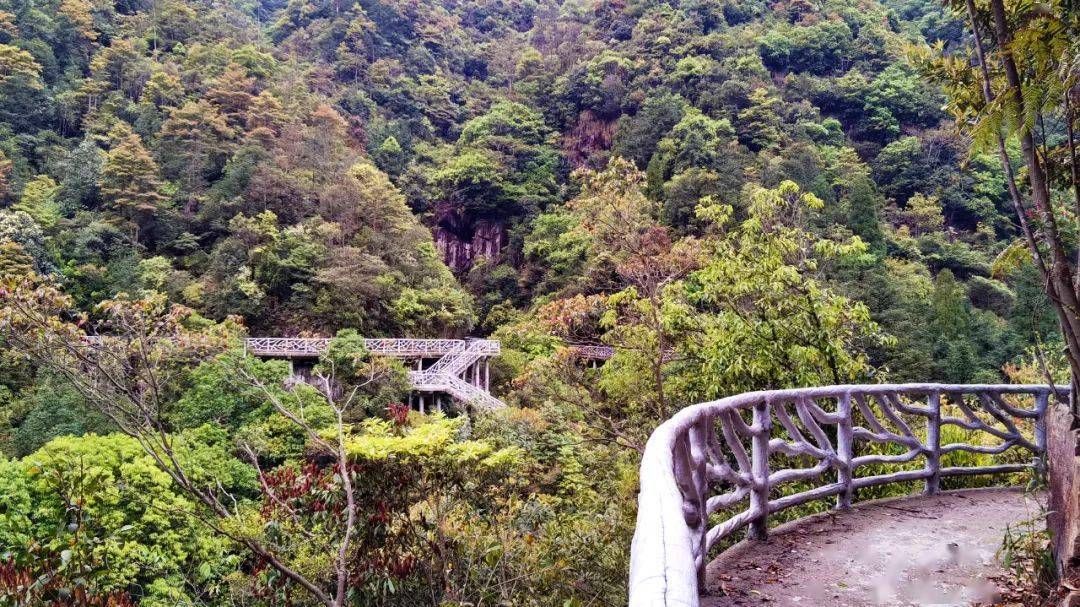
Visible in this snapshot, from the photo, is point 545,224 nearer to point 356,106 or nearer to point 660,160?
point 660,160

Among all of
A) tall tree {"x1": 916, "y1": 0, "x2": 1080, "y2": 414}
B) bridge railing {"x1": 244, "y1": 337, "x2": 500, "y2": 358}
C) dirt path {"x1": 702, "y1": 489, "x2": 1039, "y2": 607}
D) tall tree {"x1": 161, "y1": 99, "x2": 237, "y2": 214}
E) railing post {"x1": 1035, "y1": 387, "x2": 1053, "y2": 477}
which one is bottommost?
bridge railing {"x1": 244, "y1": 337, "x2": 500, "y2": 358}

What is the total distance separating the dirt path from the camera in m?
2.14

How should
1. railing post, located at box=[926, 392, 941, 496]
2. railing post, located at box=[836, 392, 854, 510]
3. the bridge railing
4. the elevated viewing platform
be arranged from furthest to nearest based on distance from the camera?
the bridge railing
the elevated viewing platform
railing post, located at box=[926, 392, 941, 496]
railing post, located at box=[836, 392, 854, 510]

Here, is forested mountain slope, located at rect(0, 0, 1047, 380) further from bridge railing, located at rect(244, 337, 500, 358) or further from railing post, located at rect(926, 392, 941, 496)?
railing post, located at rect(926, 392, 941, 496)

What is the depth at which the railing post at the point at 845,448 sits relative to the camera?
310 cm

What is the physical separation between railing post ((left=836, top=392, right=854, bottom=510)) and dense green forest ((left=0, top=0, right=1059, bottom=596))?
900 mm

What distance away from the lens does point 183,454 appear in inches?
387

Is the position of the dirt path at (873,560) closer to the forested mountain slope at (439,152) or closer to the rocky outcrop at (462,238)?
the forested mountain slope at (439,152)

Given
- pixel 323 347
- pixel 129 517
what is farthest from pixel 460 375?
pixel 129 517

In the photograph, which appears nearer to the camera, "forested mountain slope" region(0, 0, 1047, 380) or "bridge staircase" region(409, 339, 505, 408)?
"bridge staircase" region(409, 339, 505, 408)

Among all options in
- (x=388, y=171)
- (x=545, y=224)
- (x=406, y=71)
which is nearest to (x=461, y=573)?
(x=545, y=224)

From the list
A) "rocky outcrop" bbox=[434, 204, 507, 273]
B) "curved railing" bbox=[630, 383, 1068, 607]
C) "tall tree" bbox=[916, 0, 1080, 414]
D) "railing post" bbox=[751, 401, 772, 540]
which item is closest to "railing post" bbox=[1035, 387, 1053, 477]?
"curved railing" bbox=[630, 383, 1068, 607]

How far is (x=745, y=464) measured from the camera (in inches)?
92.5

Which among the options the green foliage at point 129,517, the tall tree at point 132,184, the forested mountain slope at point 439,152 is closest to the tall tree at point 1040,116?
the green foliage at point 129,517
